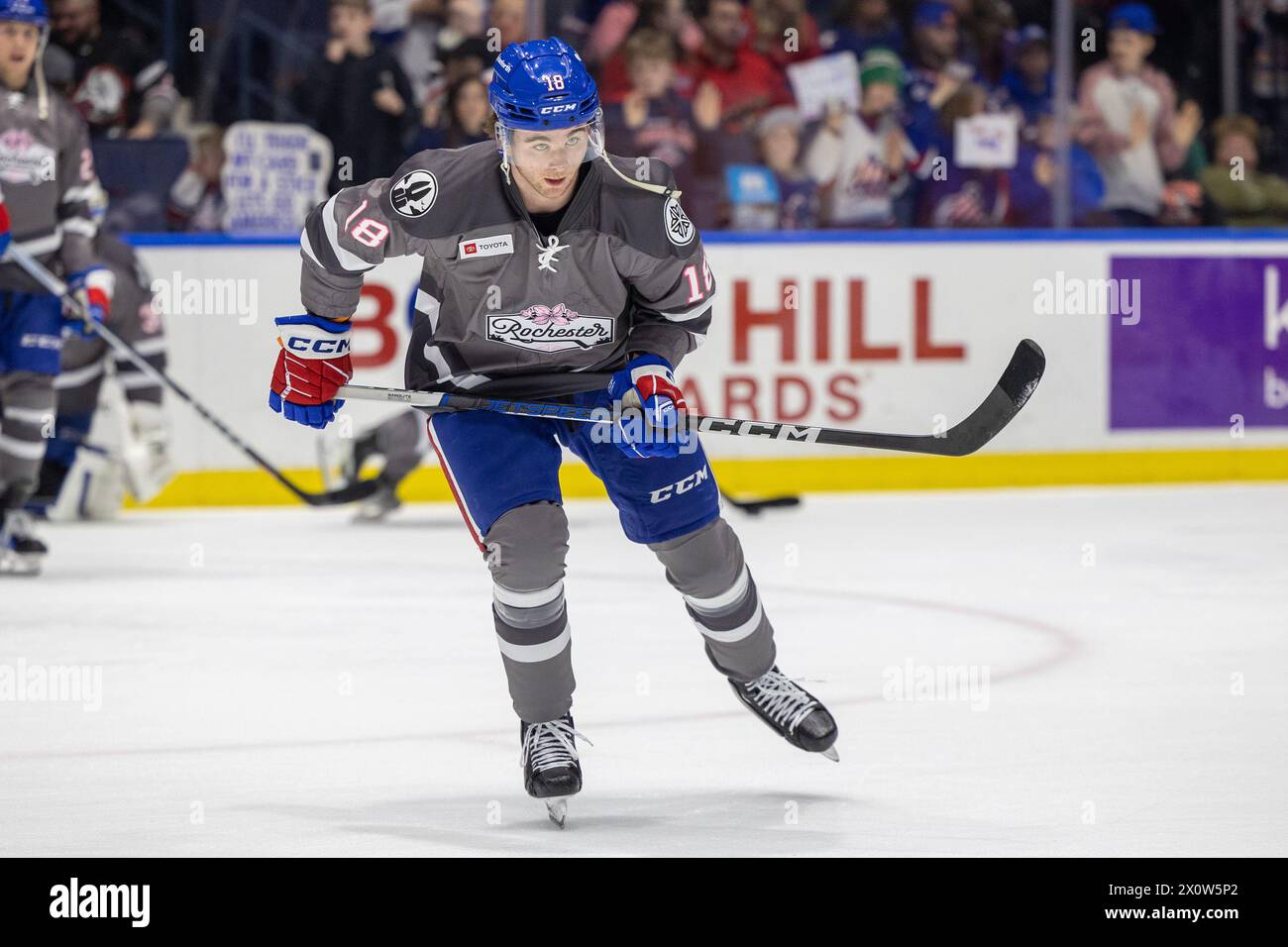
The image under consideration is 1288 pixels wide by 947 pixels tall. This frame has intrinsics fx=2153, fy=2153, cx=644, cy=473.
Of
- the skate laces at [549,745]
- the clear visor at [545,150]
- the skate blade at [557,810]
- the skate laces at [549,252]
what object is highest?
the clear visor at [545,150]

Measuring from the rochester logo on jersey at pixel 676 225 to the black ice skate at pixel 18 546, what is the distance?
3.21 meters

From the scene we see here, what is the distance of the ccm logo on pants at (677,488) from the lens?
10.9ft

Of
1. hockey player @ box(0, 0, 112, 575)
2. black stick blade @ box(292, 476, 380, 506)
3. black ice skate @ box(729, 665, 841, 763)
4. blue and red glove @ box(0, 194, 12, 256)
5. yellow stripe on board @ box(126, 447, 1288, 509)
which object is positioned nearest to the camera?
black ice skate @ box(729, 665, 841, 763)

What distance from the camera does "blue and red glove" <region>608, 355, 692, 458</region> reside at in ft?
10.6

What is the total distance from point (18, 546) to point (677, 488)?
3.20 m

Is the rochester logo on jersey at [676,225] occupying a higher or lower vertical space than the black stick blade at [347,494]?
higher

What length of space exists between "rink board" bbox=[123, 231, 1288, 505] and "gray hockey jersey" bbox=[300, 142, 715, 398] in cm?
400

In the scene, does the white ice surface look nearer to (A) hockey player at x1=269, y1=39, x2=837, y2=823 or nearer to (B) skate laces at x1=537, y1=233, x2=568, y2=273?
(A) hockey player at x1=269, y1=39, x2=837, y2=823

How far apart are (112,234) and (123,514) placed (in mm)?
972

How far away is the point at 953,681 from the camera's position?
14.2 ft
